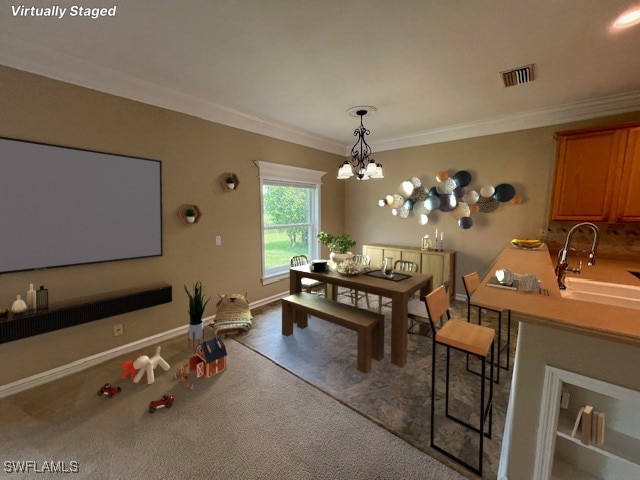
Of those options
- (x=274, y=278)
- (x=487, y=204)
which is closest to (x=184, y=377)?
(x=274, y=278)

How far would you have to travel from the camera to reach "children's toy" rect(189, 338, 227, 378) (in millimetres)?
2315

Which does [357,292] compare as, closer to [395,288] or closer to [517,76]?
[395,288]

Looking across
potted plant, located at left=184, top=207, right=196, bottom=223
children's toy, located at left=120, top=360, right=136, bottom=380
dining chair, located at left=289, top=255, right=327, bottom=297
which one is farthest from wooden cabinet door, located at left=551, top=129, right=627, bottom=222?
children's toy, located at left=120, top=360, right=136, bottom=380

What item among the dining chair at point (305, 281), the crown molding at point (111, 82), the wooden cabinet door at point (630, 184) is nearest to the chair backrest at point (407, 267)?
the dining chair at point (305, 281)

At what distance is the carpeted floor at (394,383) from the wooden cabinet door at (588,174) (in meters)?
1.54

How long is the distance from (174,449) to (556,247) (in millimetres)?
4486

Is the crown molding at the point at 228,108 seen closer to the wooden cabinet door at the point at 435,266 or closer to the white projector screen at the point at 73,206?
the white projector screen at the point at 73,206

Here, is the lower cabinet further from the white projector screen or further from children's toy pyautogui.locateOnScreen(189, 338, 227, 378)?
the white projector screen

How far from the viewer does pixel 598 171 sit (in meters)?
2.86

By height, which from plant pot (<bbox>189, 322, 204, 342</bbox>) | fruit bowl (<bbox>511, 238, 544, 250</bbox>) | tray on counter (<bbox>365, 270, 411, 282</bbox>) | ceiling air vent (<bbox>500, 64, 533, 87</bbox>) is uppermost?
ceiling air vent (<bbox>500, 64, 533, 87</bbox>)

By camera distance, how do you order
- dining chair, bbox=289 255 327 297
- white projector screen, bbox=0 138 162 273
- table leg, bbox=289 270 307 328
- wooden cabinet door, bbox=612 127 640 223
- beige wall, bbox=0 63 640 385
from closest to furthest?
1. white projector screen, bbox=0 138 162 273
2. beige wall, bbox=0 63 640 385
3. wooden cabinet door, bbox=612 127 640 223
4. table leg, bbox=289 270 307 328
5. dining chair, bbox=289 255 327 297

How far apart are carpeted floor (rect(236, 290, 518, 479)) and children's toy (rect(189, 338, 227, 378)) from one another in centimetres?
48

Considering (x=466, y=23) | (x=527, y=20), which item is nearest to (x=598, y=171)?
(x=527, y=20)

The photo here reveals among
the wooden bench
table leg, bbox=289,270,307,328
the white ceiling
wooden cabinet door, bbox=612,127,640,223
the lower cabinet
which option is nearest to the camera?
the white ceiling
